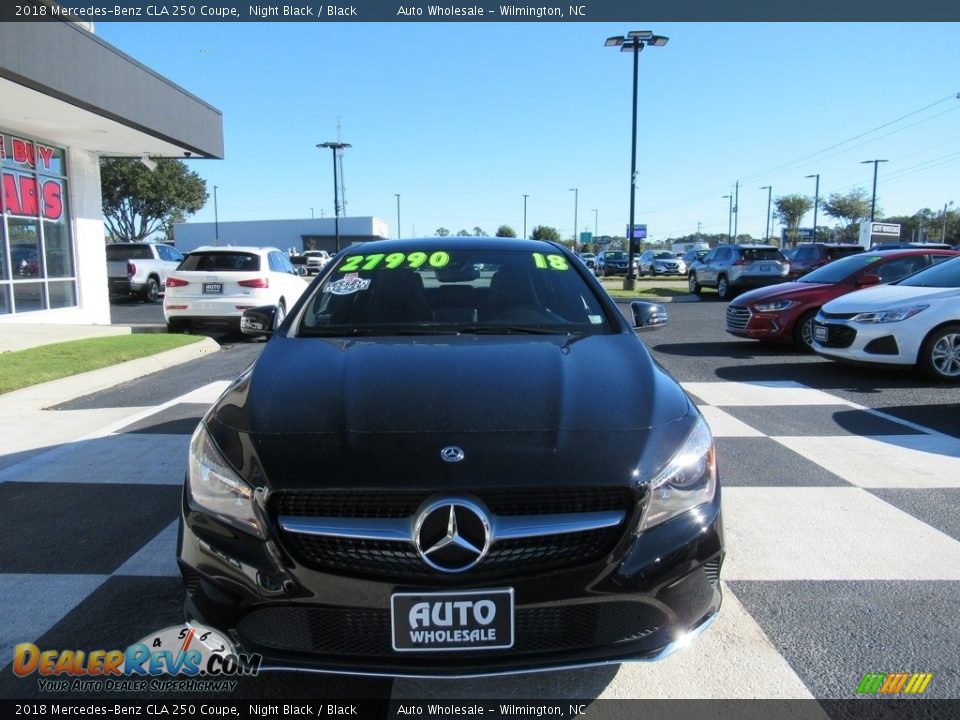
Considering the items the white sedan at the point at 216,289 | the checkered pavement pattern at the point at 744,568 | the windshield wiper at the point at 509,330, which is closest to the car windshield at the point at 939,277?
the checkered pavement pattern at the point at 744,568

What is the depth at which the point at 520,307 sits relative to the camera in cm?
363

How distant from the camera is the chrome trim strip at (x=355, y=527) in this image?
1.99 m

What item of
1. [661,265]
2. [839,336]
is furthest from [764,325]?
[661,265]

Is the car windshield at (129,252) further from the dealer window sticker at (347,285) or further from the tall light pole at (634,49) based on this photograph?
the dealer window sticker at (347,285)

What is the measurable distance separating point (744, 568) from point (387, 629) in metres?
2.01

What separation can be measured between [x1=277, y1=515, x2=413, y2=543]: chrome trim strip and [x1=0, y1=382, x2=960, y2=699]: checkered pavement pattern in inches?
27.1

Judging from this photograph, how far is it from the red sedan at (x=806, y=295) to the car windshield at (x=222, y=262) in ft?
25.9

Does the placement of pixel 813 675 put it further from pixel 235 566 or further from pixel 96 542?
pixel 96 542

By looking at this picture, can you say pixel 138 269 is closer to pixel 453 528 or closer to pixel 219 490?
pixel 219 490

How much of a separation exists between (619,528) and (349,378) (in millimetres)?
1173

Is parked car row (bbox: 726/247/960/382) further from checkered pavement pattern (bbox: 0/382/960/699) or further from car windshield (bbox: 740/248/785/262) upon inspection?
car windshield (bbox: 740/248/785/262)

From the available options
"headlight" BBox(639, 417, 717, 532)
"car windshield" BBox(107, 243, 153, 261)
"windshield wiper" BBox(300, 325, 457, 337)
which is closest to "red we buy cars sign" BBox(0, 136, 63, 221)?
"car windshield" BBox(107, 243, 153, 261)

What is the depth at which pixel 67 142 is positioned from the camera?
47.0 feet

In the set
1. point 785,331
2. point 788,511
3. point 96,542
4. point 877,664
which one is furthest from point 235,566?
point 785,331
